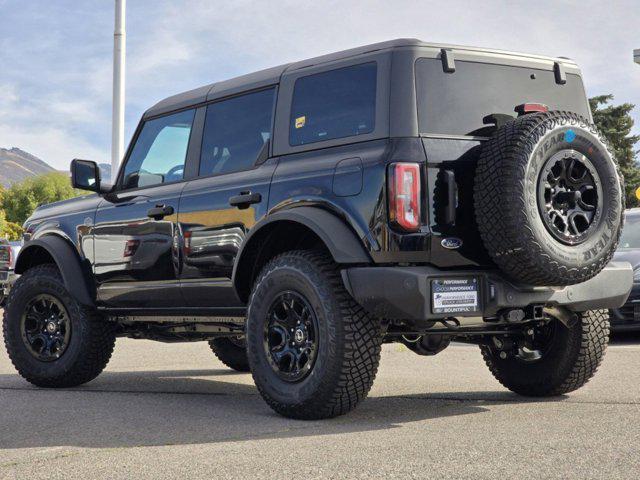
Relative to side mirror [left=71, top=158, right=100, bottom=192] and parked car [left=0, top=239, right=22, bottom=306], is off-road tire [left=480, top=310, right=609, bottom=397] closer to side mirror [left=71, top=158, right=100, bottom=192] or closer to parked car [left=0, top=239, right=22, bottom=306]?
side mirror [left=71, top=158, right=100, bottom=192]

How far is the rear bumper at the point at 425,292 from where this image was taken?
17.3ft

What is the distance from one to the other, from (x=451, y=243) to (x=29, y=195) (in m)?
121

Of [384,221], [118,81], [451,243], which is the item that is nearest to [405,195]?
[384,221]

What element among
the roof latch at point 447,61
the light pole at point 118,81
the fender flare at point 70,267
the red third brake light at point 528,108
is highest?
the light pole at point 118,81

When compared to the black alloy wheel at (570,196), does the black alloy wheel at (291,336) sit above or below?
below

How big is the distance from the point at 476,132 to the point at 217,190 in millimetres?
1716

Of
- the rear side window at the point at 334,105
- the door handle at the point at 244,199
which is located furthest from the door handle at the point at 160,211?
the rear side window at the point at 334,105

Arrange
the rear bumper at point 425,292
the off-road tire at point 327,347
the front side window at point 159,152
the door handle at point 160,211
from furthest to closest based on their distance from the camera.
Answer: the front side window at point 159,152 < the door handle at point 160,211 < the off-road tire at point 327,347 < the rear bumper at point 425,292

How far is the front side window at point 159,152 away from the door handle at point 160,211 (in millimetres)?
257

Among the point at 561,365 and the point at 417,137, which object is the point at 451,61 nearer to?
the point at 417,137

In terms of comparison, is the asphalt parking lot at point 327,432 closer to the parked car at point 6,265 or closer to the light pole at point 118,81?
the light pole at point 118,81

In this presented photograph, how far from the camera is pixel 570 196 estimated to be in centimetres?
557

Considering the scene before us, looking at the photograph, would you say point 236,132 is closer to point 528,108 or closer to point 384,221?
point 384,221

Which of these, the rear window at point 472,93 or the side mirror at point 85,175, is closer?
the rear window at point 472,93
